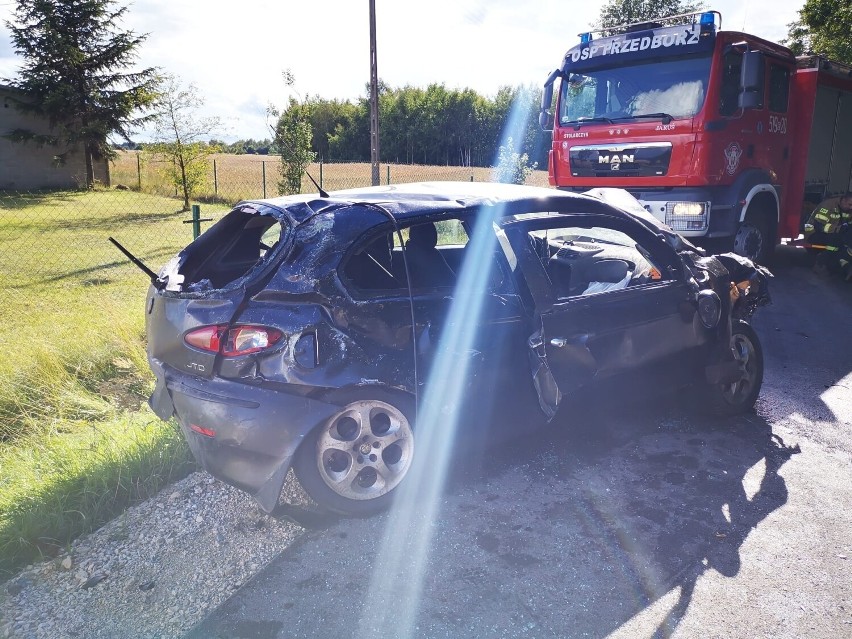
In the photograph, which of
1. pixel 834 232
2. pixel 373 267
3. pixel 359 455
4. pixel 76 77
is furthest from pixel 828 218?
pixel 76 77

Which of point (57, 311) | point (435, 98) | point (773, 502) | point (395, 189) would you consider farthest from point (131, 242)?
point (435, 98)

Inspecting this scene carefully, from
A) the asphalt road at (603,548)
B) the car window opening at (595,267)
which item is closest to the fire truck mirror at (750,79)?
the car window opening at (595,267)

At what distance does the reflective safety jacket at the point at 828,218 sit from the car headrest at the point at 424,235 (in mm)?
7308

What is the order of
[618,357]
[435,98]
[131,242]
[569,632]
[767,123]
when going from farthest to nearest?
[435,98] < [131,242] < [767,123] < [618,357] < [569,632]

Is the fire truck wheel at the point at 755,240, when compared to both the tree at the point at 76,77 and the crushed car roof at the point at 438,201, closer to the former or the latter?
the crushed car roof at the point at 438,201

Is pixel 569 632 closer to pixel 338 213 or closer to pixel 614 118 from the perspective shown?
pixel 338 213

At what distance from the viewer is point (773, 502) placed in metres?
3.33

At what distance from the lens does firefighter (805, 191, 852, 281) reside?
8.62m

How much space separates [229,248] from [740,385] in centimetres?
336

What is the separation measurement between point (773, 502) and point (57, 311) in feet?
24.5

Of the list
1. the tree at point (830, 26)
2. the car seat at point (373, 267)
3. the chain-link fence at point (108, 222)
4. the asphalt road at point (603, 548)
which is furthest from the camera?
the tree at point (830, 26)

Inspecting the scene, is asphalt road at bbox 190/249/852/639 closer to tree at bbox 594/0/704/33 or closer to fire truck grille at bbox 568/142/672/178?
fire truck grille at bbox 568/142/672/178

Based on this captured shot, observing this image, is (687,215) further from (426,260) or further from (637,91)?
(426,260)

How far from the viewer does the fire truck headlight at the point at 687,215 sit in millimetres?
7754
